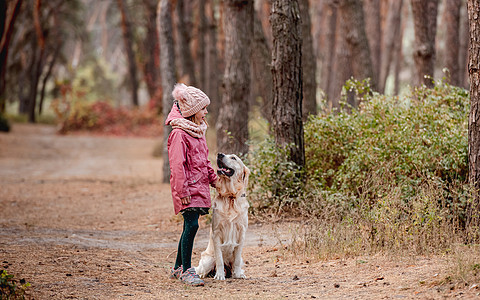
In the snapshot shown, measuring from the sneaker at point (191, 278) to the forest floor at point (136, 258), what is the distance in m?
0.09

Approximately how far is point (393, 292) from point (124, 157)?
1820 centimetres

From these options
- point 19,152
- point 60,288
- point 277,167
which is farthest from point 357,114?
point 19,152

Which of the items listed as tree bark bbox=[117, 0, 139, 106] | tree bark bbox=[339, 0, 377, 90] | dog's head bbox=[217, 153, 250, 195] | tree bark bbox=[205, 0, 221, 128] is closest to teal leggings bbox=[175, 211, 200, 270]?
dog's head bbox=[217, 153, 250, 195]

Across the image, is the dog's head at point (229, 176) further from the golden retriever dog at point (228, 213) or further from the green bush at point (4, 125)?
the green bush at point (4, 125)

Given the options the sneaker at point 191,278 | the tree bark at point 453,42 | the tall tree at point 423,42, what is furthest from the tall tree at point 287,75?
the tree bark at point 453,42

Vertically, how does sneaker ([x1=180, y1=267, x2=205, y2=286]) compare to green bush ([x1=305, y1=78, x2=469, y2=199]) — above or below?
below

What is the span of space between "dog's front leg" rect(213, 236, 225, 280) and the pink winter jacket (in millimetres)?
439

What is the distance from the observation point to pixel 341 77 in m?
15.6

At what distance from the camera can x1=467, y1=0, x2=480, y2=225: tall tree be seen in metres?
6.79

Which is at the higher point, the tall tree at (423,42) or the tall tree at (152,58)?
the tall tree at (152,58)

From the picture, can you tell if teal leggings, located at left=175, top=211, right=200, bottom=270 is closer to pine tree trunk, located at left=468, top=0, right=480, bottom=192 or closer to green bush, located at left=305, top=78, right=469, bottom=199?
green bush, located at left=305, top=78, right=469, bottom=199

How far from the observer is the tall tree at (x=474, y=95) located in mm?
6785

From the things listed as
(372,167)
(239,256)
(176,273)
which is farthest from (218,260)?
(372,167)

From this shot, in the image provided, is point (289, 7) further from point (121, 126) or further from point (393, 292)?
point (121, 126)
